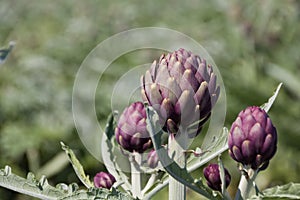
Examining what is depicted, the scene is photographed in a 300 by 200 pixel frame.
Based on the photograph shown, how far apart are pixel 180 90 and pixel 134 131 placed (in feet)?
0.38

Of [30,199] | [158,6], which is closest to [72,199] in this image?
[30,199]

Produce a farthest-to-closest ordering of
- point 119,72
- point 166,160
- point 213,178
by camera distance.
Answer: point 119,72, point 213,178, point 166,160

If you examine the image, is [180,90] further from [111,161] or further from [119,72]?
[119,72]

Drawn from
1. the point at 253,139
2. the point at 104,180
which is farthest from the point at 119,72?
the point at 253,139

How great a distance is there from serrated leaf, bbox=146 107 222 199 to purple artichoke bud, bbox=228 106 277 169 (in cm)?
5

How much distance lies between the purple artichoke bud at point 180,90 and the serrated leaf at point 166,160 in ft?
0.10

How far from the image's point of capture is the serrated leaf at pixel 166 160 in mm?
493

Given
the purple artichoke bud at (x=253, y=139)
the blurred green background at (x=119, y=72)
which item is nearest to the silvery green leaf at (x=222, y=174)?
the purple artichoke bud at (x=253, y=139)

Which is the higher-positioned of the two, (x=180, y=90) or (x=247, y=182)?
(x=180, y=90)

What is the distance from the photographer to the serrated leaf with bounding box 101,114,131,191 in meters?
0.64

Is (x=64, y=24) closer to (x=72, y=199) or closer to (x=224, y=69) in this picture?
(x=224, y=69)

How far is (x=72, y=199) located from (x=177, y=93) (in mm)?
124

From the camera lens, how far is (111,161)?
66 centimetres

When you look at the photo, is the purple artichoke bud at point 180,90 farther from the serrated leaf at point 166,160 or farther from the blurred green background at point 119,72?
the blurred green background at point 119,72
